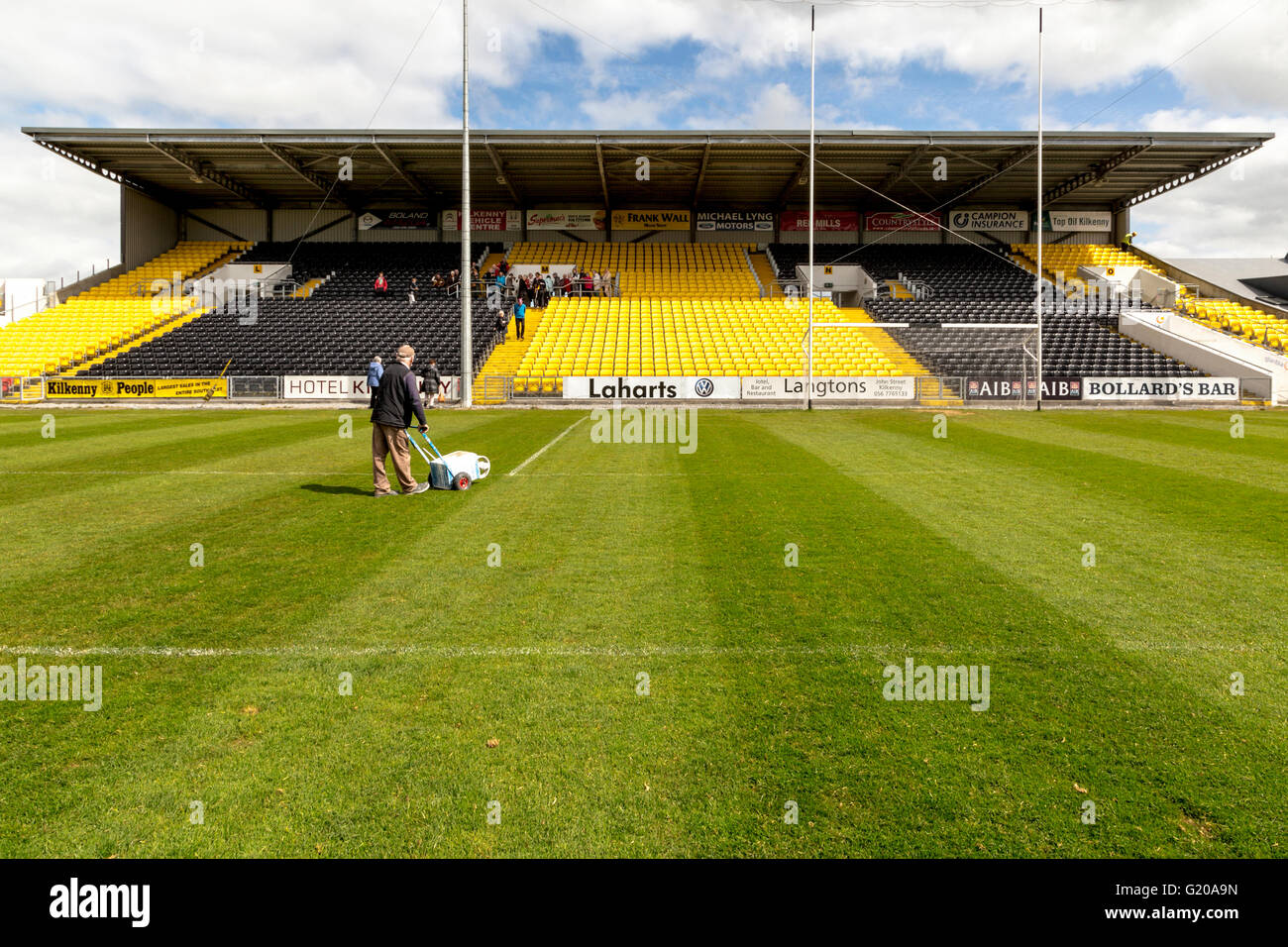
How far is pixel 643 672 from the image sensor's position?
4441 mm

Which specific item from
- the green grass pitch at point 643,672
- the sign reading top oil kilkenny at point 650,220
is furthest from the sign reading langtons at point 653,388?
the sign reading top oil kilkenny at point 650,220

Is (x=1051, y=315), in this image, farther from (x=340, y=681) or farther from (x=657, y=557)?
(x=340, y=681)

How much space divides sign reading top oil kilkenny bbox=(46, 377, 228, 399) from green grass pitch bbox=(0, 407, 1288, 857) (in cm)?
2133

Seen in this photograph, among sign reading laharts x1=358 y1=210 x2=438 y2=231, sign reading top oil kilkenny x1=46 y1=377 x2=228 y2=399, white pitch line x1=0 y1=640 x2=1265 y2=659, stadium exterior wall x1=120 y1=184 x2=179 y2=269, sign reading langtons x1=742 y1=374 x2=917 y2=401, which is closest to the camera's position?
white pitch line x1=0 y1=640 x2=1265 y2=659

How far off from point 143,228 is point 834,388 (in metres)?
41.8

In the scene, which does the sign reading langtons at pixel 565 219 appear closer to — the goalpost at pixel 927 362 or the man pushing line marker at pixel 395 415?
the goalpost at pixel 927 362

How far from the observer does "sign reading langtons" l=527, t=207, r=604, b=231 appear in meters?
46.4

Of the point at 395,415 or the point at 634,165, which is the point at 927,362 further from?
the point at 395,415

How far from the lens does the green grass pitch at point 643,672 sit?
116 inches

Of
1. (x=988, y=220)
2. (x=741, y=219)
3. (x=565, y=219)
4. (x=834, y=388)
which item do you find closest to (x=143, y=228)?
(x=565, y=219)

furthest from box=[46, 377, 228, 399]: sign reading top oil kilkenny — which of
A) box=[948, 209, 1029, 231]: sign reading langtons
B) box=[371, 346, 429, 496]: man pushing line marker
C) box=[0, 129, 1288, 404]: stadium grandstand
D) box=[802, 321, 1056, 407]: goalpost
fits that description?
box=[948, 209, 1029, 231]: sign reading langtons

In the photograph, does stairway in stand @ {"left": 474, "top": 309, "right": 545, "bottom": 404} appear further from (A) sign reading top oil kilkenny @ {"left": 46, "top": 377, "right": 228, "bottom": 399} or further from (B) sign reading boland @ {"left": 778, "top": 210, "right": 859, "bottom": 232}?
(B) sign reading boland @ {"left": 778, "top": 210, "right": 859, "bottom": 232}
